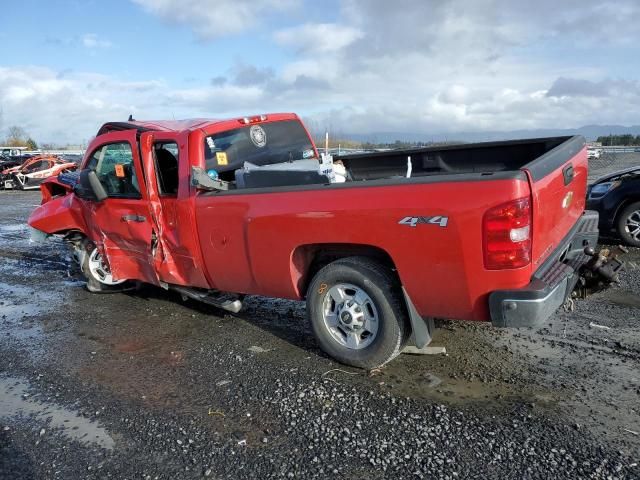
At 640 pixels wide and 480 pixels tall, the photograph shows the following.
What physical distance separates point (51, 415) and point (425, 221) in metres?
2.97

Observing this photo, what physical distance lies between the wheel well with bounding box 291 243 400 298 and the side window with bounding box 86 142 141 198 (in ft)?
6.73

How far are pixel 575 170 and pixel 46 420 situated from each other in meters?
4.53

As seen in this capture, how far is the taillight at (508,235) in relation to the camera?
335 cm

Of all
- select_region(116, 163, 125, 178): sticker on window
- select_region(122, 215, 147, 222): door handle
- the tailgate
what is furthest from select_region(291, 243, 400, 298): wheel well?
select_region(116, 163, 125, 178): sticker on window

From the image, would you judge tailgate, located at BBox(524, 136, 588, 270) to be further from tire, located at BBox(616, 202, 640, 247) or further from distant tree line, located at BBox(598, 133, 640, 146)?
distant tree line, located at BBox(598, 133, 640, 146)

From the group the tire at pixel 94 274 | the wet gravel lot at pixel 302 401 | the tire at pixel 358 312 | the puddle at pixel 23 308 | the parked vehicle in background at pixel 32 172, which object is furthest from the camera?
the parked vehicle in background at pixel 32 172

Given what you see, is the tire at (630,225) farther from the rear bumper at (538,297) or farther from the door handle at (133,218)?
the door handle at (133,218)

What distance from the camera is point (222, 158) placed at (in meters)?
5.40

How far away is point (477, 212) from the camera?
340cm

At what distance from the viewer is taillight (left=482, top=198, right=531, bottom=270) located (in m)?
3.35

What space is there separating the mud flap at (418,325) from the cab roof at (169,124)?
2.78 m

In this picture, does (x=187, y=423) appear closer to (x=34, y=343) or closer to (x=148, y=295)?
(x=34, y=343)

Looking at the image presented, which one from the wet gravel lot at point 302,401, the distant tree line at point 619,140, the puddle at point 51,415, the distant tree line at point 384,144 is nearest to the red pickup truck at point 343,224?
the wet gravel lot at point 302,401

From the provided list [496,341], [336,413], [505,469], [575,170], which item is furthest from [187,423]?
[575,170]
